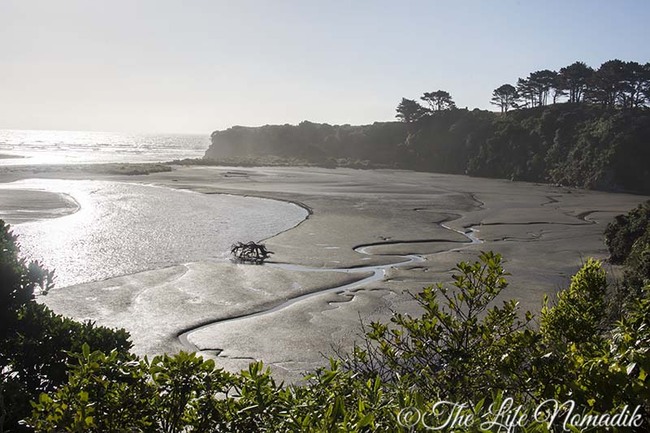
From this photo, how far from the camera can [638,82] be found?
76375 mm

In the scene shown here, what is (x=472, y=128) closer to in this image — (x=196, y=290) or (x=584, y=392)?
(x=196, y=290)

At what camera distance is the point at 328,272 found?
2262cm

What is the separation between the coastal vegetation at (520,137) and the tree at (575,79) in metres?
0.14

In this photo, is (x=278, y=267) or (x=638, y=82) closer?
(x=278, y=267)

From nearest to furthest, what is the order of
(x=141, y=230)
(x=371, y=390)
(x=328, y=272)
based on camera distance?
(x=371, y=390), (x=328, y=272), (x=141, y=230)

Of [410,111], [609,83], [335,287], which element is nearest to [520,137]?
[609,83]

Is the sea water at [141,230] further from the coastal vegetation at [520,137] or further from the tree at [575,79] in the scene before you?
the tree at [575,79]

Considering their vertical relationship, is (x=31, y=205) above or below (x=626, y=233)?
below

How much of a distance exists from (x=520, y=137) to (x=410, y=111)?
2511 centimetres

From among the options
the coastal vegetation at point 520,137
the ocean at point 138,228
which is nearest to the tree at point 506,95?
the coastal vegetation at point 520,137

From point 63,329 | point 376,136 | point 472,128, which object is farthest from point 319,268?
point 376,136

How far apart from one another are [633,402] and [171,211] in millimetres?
36368

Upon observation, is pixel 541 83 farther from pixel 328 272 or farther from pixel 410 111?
pixel 328 272

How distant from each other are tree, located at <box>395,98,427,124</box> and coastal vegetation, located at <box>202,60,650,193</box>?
168 millimetres
